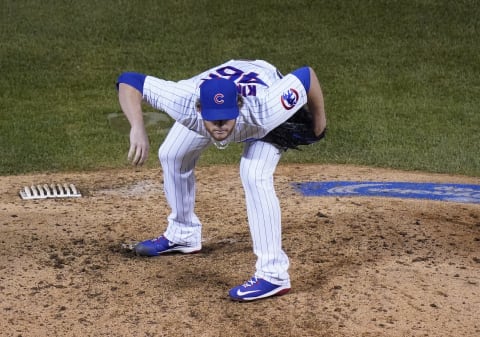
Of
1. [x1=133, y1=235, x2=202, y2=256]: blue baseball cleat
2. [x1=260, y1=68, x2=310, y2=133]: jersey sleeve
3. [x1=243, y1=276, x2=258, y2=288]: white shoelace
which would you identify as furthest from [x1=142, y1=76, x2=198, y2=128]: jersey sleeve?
[x1=133, y1=235, x2=202, y2=256]: blue baseball cleat

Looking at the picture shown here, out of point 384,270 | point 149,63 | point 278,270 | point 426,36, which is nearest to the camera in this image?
point 278,270

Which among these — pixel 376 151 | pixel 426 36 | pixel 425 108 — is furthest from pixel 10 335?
A: pixel 426 36

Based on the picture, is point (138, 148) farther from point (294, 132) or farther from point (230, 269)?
point (230, 269)

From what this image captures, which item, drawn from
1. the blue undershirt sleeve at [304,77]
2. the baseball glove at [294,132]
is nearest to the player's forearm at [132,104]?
the baseball glove at [294,132]

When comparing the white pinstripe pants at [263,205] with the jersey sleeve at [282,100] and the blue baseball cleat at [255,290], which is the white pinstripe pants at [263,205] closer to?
the blue baseball cleat at [255,290]

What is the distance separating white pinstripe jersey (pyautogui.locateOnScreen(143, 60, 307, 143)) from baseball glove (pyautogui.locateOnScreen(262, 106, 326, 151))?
0.13m

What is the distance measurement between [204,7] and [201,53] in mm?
1683

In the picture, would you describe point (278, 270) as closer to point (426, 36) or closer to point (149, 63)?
point (149, 63)

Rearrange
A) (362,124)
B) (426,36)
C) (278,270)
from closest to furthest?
(278,270)
(362,124)
(426,36)

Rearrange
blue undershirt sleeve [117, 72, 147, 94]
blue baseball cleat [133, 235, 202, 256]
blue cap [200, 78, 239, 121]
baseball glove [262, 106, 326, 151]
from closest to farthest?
blue cap [200, 78, 239, 121] < blue undershirt sleeve [117, 72, 147, 94] < baseball glove [262, 106, 326, 151] < blue baseball cleat [133, 235, 202, 256]

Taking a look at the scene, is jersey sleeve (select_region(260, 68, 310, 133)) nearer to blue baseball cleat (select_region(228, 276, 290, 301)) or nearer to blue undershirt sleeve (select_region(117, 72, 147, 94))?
blue undershirt sleeve (select_region(117, 72, 147, 94))

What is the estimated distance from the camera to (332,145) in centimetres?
950

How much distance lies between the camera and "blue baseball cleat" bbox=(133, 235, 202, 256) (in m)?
6.15

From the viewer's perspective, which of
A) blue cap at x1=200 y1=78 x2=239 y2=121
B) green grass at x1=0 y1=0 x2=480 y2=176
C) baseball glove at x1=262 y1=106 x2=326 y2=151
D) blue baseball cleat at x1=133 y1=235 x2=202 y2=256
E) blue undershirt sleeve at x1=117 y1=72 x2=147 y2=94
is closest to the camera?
blue cap at x1=200 y1=78 x2=239 y2=121
